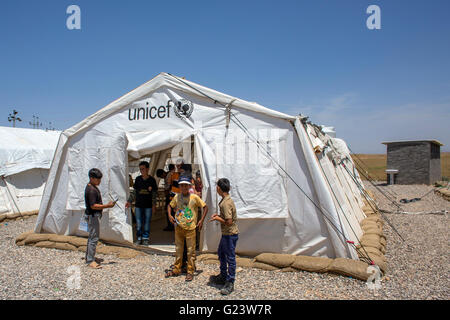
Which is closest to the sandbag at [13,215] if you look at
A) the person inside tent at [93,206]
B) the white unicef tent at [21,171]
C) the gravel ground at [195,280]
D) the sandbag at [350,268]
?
the white unicef tent at [21,171]

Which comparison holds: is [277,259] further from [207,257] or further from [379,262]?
[379,262]

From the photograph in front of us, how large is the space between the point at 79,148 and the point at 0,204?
571cm

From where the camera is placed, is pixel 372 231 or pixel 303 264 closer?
pixel 303 264

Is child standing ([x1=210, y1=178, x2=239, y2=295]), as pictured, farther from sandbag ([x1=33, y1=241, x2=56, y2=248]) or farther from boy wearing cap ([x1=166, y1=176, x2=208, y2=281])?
sandbag ([x1=33, y1=241, x2=56, y2=248])

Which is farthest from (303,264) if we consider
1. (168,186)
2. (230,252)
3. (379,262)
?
(168,186)

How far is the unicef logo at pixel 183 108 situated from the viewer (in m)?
6.11

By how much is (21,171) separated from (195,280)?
946 cm

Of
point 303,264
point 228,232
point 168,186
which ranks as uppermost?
point 168,186

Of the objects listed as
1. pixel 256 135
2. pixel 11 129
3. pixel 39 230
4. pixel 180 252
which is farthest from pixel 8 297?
pixel 11 129

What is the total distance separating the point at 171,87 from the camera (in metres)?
6.28

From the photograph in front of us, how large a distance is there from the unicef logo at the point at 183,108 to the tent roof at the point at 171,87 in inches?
8.6

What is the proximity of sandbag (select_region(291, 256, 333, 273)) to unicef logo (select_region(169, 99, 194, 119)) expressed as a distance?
133 inches
